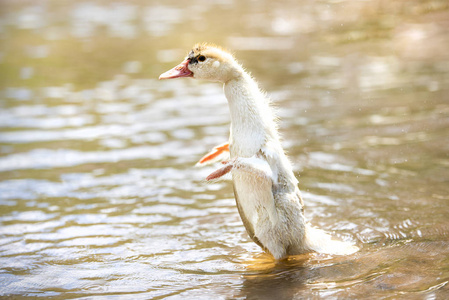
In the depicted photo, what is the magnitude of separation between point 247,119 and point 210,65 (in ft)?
1.83

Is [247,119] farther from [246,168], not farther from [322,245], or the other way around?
[322,245]

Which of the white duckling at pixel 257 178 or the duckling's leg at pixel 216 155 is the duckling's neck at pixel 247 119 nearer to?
the white duckling at pixel 257 178

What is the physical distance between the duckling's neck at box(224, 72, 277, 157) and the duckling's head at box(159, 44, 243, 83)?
90 millimetres

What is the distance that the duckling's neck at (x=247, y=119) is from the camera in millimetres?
4957

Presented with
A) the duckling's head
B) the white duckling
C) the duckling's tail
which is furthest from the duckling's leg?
the duckling's tail

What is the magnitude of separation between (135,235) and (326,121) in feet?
14.0

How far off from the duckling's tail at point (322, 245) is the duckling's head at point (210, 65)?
57.8 inches

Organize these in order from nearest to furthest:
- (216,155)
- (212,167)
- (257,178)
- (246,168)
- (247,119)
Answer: (246,168), (257,178), (247,119), (216,155), (212,167)

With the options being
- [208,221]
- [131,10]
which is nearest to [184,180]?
[208,221]

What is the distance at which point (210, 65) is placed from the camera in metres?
5.10

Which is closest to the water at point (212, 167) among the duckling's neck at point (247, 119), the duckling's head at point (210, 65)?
the duckling's neck at point (247, 119)

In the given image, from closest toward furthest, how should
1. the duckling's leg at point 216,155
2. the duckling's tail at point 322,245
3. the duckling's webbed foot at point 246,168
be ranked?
1. the duckling's webbed foot at point 246,168
2. the duckling's tail at point 322,245
3. the duckling's leg at point 216,155

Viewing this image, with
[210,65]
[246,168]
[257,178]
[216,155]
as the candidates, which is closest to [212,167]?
[216,155]

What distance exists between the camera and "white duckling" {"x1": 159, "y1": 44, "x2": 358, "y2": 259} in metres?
4.94
